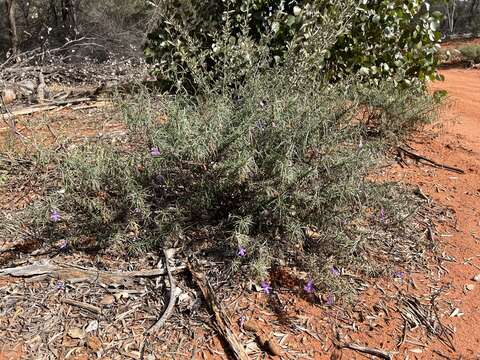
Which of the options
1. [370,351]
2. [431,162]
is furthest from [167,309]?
[431,162]

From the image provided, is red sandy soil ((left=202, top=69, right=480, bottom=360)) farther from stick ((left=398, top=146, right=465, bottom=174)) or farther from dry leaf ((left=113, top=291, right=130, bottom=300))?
dry leaf ((left=113, top=291, right=130, bottom=300))

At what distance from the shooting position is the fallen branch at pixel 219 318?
2195 mm

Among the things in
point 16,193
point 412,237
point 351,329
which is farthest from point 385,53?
point 16,193

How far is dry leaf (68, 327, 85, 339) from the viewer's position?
2230mm

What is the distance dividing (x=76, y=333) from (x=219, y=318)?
0.66 meters

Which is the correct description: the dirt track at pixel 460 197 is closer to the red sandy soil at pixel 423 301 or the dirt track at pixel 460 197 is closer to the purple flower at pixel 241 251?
the red sandy soil at pixel 423 301

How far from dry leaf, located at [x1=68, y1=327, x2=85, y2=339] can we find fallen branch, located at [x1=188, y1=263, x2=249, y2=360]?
1.95 feet

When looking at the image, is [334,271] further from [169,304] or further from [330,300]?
[169,304]

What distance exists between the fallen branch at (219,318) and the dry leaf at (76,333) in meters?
0.59

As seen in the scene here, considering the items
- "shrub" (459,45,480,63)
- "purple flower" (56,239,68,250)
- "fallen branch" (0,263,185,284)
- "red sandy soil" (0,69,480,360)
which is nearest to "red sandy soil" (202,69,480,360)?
"red sandy soil" (0,69,480,360)

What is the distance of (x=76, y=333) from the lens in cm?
224

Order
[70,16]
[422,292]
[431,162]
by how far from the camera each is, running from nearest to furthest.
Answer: [422,292] < [431,162] < [70,16]

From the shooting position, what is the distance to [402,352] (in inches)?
91.8

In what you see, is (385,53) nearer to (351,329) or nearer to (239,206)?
(239,206)
